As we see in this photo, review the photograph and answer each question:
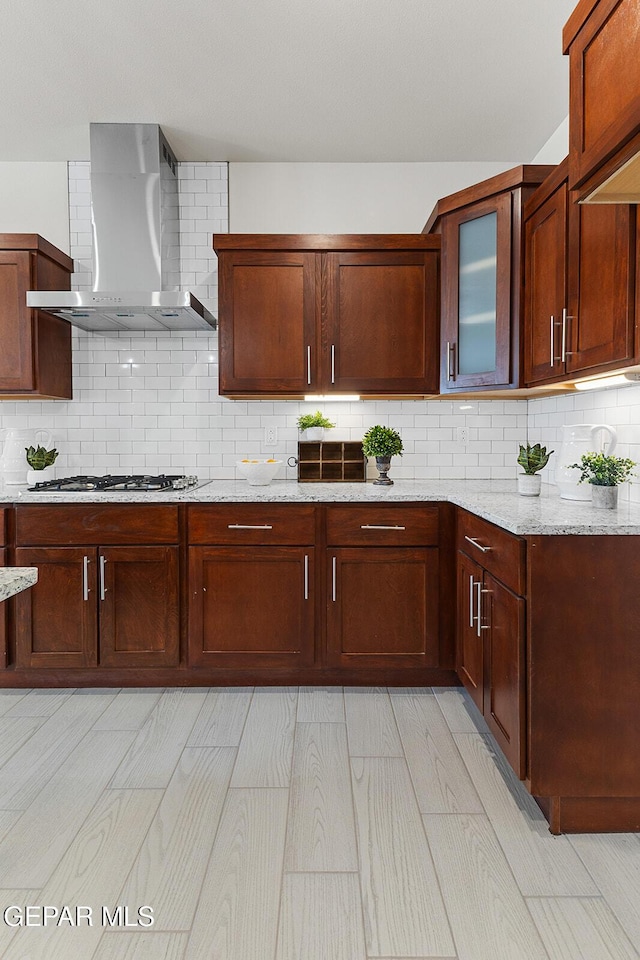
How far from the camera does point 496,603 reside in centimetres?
230

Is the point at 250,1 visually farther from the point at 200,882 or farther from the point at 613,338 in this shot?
the point at 200,882

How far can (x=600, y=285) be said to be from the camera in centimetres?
215

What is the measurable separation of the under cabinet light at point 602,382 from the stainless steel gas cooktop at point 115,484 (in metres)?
1.92

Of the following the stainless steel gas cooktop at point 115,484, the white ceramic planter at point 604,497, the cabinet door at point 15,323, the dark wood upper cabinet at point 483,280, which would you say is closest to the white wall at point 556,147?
the dark wood upper cabinet at point 483,280

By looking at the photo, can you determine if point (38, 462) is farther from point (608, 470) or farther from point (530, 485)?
point (608, 470)

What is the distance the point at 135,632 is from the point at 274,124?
268cm

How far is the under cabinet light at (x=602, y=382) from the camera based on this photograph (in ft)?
7.64

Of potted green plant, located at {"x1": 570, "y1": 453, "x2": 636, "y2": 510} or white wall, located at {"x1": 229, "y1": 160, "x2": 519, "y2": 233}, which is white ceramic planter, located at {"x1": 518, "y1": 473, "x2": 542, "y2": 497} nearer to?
potted green plant, located at {"x1": 570, "y1": 453, "x2": 636, "y2": 510}

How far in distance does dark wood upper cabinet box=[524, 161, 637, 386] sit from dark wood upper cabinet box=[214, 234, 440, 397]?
0.69m

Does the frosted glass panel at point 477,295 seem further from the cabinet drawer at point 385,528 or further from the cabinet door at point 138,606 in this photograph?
the cabinet door at point 138,606

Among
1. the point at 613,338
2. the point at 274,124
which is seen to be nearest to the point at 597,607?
the point at 613,338

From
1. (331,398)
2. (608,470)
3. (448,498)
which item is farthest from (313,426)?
(608,470)

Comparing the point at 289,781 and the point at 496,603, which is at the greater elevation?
the point at 496,603

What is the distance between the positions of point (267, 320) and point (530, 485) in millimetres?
1601
